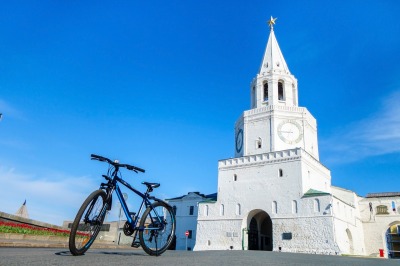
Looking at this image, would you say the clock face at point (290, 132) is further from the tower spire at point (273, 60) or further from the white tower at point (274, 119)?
the tower spire at point (273, 60)

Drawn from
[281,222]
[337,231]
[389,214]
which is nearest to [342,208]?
[337,231]

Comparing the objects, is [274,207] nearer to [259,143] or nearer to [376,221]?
[259,143]

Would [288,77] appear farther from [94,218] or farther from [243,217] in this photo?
[94,218]

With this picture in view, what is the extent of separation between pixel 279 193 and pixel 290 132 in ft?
22.8

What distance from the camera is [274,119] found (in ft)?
111

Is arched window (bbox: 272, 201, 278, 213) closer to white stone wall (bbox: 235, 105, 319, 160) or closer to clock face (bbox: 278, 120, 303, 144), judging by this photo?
white stone wall (bbox: 235, 105, 319, 160)

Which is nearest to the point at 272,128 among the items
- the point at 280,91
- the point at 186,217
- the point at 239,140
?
the point at 239,140

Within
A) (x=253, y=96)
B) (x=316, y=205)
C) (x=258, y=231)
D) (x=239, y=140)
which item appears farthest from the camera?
(x=253, y=96)

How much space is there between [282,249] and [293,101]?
1628cm

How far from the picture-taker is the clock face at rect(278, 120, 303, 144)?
33781mm

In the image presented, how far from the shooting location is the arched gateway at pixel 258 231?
1291 inches

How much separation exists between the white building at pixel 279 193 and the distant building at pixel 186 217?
7.45m

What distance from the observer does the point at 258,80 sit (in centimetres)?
3706

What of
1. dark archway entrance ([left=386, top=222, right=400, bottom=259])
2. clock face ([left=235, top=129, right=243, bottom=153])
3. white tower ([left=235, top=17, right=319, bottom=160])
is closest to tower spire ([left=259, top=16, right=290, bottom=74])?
white tower ([left=235, top=17, right=319, bottom=160])
